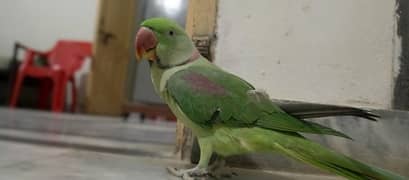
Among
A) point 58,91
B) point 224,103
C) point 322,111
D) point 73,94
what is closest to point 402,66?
point 322,111

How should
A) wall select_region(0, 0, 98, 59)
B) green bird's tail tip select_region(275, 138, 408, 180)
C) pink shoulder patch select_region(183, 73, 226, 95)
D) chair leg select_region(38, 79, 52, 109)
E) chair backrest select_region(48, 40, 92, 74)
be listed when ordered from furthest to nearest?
1. wall select_region(0, 0, 98, 59)
2. chair leg select_region(38, 79, 52, 109)
3. chair backrest select_region(48, 40, 92, 74)
4. pink shoulder patch select_region(183, 73, 226, 95)
5. green bird's tail tip select_region(275, 138, 408, 180)

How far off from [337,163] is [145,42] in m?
0.35

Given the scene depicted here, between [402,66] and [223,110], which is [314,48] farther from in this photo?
[223,110]

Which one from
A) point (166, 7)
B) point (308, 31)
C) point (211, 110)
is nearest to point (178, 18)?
point (166, 7)

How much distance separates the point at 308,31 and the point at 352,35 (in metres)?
0.08

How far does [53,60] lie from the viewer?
371 cm

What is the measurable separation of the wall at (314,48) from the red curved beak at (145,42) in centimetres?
23

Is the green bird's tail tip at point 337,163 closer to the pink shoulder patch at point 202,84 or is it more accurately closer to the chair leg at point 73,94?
the pink shoulder patch at point 202,84

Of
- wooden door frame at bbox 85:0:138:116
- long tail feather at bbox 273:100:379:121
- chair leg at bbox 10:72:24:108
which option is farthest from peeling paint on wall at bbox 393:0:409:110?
chair leg at bbox 10:72:24:108

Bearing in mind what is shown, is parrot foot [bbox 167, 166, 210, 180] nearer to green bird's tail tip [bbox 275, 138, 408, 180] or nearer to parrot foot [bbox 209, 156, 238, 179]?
parrot foot [bbox 209, 156, 238, 179]

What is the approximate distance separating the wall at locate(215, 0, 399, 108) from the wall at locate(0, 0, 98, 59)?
→ 11.5ft

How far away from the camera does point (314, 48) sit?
89cm

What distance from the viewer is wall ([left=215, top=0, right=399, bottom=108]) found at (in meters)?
0.86

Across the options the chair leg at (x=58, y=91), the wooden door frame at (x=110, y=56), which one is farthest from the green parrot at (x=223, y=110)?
the chair leg at (x=58, y=91)
